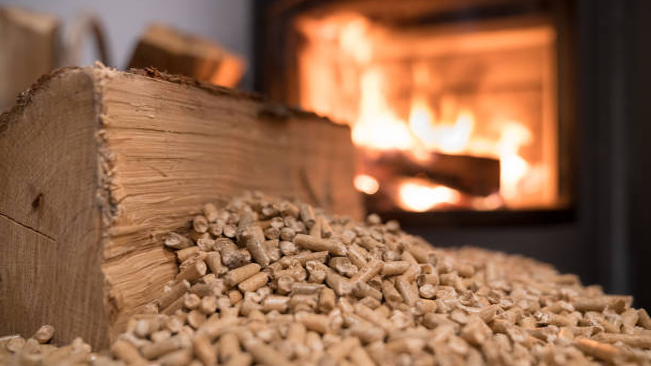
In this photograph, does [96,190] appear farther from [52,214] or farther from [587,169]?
[587,169]

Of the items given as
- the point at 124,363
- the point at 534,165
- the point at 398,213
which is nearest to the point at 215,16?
the point at 398,213

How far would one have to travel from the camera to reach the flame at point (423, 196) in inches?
91.0

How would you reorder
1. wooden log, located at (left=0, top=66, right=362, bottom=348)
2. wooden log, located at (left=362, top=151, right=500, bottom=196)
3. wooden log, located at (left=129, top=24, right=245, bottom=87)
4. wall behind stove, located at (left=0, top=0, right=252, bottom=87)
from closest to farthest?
1. wooden log, located at (left=0, top=66, right=362, bottom=348)
2. wooden log, located at (left=129, top=24, right=245, bottom=87)
3. wooden log, located at (left=362, top=151, right=500, bottom=196)
4. wall behind stove, located at (left=0, top=0, right=252, bottom=87)

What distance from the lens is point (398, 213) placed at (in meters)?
2.30

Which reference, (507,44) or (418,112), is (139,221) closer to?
(418,112)

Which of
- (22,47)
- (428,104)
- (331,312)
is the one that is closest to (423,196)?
(428,104)

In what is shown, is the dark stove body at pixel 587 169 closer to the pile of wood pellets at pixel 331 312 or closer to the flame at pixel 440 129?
the flame at pixel 440 129

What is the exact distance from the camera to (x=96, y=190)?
90cm

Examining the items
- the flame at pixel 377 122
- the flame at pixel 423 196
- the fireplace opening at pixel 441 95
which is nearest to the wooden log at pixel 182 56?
the fireplace opening at pixel 441 95

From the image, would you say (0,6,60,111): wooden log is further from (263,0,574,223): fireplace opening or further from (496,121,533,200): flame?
(496,121,533,200): flame

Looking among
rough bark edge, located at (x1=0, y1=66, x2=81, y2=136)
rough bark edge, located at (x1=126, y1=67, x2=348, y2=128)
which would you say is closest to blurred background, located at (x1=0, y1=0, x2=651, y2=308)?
rough bark edge, located at (x1=126, y1=67, x2=348, y2=128)

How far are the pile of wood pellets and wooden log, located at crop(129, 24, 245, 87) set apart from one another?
3.89ft

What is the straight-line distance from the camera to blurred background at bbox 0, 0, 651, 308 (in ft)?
7.33

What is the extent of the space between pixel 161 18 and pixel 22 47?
0.69 metres
